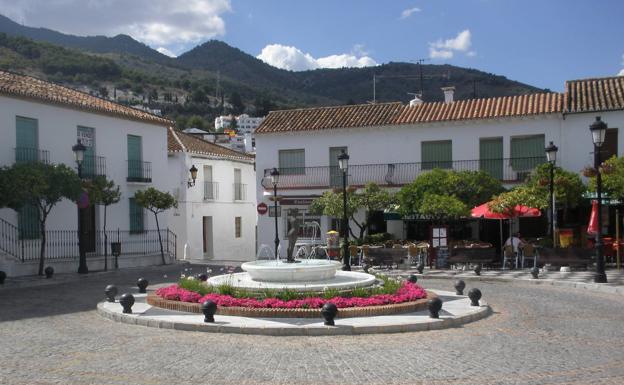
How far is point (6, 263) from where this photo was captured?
66.1 feet

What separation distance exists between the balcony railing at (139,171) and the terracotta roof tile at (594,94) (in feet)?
55.5

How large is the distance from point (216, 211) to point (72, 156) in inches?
469

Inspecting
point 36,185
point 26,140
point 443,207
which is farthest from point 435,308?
point 26,140

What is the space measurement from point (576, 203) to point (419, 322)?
1492cm

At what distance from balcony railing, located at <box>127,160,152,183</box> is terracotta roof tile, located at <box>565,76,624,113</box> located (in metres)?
16.9

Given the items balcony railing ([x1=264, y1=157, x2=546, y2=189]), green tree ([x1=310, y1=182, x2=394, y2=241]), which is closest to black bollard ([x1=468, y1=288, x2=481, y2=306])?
green tree ([x1=310, y1=182, x2=394, y2=241])

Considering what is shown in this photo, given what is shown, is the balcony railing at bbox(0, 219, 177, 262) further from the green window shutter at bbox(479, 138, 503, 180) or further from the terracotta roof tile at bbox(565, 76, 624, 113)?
→ the terracotta roof tile at bbox(565, 76, 624, 113)

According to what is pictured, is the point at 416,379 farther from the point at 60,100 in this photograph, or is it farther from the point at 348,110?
the point at 348,110

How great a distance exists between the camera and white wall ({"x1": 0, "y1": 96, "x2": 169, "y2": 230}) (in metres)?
22.2

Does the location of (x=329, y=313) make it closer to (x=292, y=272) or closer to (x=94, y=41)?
(x=292, y=272)

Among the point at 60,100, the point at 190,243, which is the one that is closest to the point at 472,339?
the point at 60,100

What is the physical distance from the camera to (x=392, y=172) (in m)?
29.4

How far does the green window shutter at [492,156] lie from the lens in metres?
27.6

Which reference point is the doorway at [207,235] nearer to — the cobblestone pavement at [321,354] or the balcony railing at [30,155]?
the balcony railing at [30,155]
